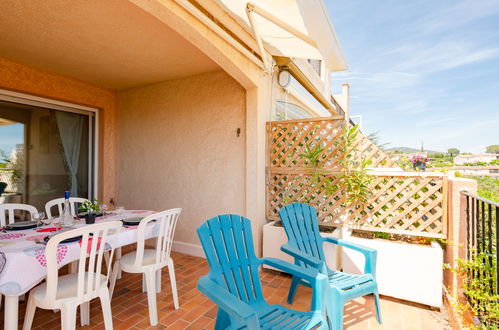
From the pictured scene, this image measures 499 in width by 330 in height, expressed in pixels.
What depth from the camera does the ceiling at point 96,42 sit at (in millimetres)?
2848

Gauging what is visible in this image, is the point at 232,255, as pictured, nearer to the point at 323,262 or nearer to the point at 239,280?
the point at 239,280

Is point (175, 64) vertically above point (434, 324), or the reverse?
point (175, 64)

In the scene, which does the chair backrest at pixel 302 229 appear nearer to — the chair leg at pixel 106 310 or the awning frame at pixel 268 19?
the chair leg at pixel 106 310

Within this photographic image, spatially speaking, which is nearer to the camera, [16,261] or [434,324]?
[16,261]

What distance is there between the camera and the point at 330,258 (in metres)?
3.46

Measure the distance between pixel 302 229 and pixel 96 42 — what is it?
3589 mm

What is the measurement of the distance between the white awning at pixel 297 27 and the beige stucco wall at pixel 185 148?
1.11 m

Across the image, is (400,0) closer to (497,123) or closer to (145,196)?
(145,196)

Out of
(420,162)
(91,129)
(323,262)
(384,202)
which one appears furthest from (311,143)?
(91,129)

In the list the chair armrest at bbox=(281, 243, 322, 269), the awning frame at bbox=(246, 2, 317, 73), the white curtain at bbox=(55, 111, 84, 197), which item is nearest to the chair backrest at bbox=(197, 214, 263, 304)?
the chair armrest at bbox=(281, 243, 322, 269)

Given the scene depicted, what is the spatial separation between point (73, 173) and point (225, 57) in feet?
13.6

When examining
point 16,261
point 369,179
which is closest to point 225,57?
point 369,179

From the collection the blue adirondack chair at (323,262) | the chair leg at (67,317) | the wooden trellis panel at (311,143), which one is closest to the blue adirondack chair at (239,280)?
the blue adirondack chair at (323,262)

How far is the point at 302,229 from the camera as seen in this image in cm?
314
